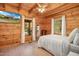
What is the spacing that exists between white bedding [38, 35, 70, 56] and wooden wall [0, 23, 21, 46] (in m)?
0.39

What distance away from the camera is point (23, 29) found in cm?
212

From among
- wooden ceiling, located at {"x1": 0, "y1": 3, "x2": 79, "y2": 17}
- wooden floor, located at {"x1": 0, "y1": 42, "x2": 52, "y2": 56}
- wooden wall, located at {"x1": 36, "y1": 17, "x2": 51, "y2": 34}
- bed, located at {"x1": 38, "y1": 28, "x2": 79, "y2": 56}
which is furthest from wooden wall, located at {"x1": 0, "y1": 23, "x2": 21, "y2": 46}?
bed, located at {"x1": 38, "y1": 28, "x2": 79, "y2": 56}

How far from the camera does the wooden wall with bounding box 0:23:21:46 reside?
202cm

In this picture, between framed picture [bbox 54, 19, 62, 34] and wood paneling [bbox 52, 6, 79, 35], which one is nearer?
wood paneling [bbox 52, 6, 79, 35]

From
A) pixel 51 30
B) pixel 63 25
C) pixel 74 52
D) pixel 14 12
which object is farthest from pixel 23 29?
pixel 74 52

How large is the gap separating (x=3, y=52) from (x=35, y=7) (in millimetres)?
869

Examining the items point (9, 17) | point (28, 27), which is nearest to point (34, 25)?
point (28, 27)

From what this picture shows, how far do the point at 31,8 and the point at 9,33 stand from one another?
53cm

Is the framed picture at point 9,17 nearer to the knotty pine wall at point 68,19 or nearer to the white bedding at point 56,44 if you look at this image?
the knotty pine wall at point 68,19

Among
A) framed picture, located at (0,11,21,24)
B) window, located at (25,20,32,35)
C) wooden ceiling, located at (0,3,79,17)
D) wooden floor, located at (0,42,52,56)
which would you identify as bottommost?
wooden floor, located at (0,42,52,56)

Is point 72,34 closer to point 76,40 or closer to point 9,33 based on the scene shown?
point 76,40

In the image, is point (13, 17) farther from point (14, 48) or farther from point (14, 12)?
point (14, 48)

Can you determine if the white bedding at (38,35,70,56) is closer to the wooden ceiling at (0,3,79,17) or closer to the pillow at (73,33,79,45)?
the pillow at (73,33,79,45)

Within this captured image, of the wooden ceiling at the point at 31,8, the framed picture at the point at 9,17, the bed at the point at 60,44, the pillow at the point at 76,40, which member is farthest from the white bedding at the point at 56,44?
the framed picture at the point at 9,17
